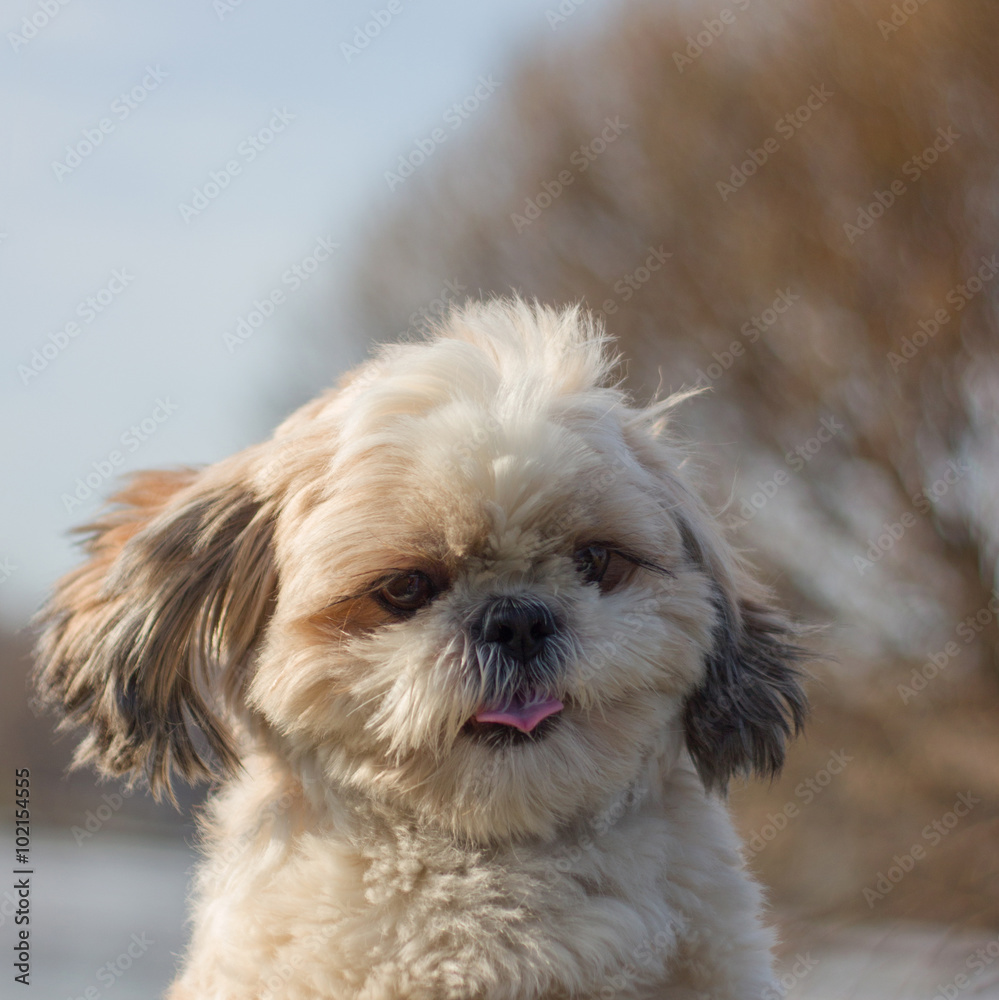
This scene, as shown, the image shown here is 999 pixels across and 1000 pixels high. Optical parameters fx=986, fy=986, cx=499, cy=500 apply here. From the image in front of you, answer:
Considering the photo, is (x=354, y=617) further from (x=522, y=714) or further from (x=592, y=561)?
(x=592, y=561)

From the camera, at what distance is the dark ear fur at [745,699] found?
7.15 feet

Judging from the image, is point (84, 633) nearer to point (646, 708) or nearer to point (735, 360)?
point (646, 708)

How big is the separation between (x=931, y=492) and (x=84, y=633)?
7.37 m

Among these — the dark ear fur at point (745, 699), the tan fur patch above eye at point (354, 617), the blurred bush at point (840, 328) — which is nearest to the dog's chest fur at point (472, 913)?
the dark ear fur at point (745, 699)

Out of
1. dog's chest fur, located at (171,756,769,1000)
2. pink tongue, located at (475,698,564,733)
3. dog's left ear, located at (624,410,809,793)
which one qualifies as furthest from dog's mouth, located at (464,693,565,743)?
dog's left ear, located at (624,410,809,793)

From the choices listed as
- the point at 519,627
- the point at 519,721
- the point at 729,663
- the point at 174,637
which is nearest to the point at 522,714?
the point at 519,721

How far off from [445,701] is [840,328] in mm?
7802

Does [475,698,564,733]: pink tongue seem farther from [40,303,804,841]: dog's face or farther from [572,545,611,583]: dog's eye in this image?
[572,545,611,583]: dog's eye

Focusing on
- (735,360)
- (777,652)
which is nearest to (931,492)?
(735,360)

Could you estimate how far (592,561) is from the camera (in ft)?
6.63

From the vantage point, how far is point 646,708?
6.41ft

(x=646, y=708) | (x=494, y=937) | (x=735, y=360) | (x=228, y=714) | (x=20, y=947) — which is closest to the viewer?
(x=494, y=937)

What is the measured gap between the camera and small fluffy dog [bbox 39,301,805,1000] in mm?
1831

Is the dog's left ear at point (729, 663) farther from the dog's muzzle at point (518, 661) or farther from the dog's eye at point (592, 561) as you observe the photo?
the dog's muzzle at point (518, 661)
